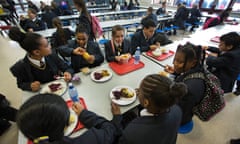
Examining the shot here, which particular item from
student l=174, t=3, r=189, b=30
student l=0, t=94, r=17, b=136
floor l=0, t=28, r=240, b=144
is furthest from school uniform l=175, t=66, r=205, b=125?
student l=174, t=3, r=189, b=30

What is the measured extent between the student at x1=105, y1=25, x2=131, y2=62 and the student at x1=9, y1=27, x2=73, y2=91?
80 centimetres

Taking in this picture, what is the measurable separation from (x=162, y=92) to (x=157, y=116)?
156mm

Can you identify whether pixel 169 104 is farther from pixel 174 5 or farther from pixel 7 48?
pixel 174 5

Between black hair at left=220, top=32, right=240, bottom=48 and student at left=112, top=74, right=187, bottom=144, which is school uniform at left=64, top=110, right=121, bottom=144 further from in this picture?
black hair at left=220, top=32, right=240, bottom=48

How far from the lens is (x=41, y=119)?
53 cm

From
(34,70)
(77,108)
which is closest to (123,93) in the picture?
(77,108)

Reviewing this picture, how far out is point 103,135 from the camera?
796 millimetres

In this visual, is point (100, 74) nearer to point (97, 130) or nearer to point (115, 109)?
point (115, 109)

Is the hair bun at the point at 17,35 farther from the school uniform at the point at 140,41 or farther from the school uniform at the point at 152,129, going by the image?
the school uniform at the point at 140,41

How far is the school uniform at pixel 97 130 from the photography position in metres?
0.74

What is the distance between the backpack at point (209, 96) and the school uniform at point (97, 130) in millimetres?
807

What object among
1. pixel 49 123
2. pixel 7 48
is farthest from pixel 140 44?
pixel 7 48

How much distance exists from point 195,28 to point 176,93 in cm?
676

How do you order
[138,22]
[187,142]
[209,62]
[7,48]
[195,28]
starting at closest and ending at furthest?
[187,142]
[209,62]
[7,48]
[138,22]
[195,28]
